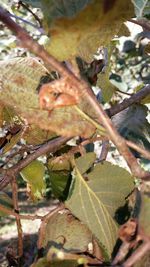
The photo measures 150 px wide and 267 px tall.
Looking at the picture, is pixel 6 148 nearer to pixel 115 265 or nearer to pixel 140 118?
pixel 140 118

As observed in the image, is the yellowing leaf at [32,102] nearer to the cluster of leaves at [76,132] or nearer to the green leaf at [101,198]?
the cluster of leaves at [76,132]

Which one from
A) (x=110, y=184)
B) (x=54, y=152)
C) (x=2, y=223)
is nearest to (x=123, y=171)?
(x=110, y=184)

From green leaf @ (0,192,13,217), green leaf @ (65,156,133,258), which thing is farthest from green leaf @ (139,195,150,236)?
green leaf @ (0,192,13,217)

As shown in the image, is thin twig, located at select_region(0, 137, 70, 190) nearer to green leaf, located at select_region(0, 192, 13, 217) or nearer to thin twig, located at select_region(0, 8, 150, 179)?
green leaf, located at select_region(0, 192, 13, 217)

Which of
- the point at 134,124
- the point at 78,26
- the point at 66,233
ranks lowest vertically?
the point at 66,233

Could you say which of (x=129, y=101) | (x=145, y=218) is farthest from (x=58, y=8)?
(x=129, y=101)

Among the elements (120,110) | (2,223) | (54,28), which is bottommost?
(2,223)

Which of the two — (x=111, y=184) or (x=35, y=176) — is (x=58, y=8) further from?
(x=35, y=176)
